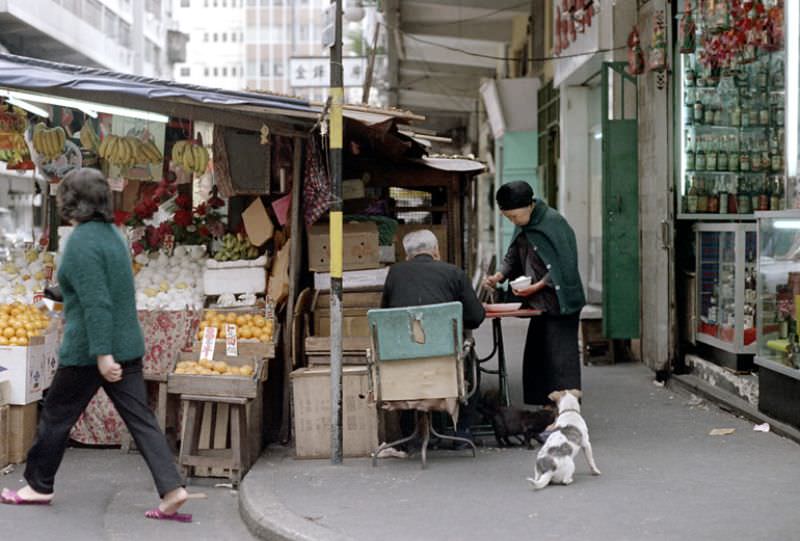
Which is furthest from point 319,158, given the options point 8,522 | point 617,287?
point 617,287

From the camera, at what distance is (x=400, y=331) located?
7.38 m

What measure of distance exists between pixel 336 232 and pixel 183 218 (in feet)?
7.13

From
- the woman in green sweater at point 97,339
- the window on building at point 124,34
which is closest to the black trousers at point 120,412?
the woman in green sweater at point 97,339

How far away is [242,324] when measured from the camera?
8367 millimetres

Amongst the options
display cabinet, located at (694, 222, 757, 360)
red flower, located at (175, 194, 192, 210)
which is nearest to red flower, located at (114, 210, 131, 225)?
red flower, located at (175, 194, 192, 210)

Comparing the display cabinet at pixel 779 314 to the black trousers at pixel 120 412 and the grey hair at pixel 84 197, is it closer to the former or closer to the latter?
the black trousers at pixel 120 412

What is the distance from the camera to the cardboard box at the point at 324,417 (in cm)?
792

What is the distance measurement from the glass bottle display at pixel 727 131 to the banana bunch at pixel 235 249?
14.7 ft

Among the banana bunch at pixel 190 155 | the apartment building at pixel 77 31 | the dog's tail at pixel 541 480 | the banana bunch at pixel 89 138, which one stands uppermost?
the apartment building at pixel 77 31

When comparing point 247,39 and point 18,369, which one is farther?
point 247,39

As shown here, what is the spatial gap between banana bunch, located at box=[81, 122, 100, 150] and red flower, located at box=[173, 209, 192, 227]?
814mm

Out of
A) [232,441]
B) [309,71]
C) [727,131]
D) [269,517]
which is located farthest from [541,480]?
[309,71]

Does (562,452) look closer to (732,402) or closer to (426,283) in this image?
(426,283)

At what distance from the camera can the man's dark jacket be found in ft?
25.4
